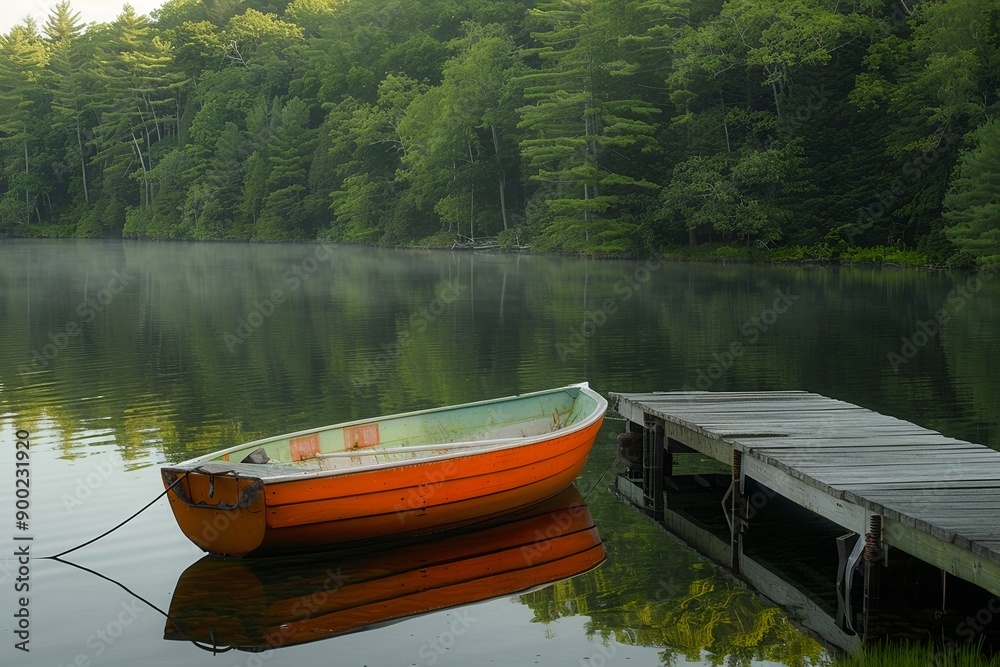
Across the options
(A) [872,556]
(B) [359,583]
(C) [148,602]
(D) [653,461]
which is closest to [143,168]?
(D) [653,461]

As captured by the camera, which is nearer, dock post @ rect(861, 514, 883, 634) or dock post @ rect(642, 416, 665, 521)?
dock post @ rect(861, 514, 883, 634)

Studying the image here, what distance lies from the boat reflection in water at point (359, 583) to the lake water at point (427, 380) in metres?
0.14

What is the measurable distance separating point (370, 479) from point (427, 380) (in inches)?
365

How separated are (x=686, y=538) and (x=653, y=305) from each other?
19895 millimetres

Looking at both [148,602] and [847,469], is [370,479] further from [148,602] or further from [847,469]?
[847,469]

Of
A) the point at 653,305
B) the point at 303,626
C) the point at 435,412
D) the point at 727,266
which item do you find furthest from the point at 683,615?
the point at 727,266

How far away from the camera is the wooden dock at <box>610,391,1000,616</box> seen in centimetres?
697

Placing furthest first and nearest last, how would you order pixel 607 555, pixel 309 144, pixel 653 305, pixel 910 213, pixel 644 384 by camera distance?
pixel 309 144
pixel 910 213
pixel 653 305
pixel 644 384
pixel 607 555

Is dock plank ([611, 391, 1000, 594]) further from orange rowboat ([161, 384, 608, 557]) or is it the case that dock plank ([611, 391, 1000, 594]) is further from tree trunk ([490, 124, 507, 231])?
tree trunk ([490, 124, 507, 231])

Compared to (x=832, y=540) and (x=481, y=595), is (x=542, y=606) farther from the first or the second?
(x=832, y=540)

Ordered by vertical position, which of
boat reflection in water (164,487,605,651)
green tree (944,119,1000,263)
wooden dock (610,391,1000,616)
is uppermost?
green tree (944,119,1000,263)

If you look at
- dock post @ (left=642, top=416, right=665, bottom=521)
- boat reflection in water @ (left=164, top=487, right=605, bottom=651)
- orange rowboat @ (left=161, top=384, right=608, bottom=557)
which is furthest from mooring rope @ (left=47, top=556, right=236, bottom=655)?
dock post @ (left=642, top=416, right=665, bottom=521)

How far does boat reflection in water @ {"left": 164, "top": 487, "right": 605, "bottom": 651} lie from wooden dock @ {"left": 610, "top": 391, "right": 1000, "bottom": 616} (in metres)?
1.47

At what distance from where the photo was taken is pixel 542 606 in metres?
8.18
